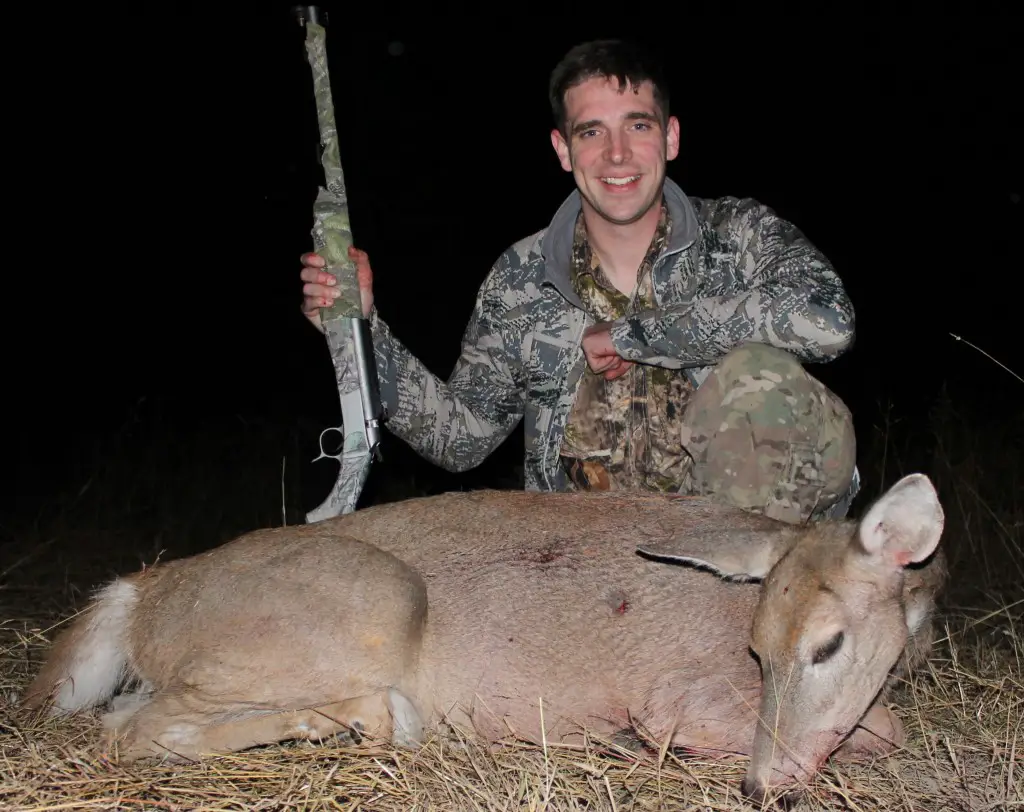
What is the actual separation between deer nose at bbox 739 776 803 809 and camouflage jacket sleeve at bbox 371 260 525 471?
95.7 inches

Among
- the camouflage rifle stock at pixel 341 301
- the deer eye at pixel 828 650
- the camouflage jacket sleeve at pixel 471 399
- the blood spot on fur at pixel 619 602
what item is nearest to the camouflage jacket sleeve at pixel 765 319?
the camouflage jacket sleeve at pixel 471 399

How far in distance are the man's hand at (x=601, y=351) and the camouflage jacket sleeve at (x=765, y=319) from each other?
4 cm

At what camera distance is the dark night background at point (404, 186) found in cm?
1335

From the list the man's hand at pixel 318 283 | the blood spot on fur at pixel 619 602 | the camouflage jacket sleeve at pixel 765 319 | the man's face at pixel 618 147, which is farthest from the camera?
the man's face at pixel 618 147

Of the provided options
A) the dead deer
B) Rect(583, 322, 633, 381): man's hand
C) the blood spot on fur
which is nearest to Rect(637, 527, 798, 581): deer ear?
the dead deer

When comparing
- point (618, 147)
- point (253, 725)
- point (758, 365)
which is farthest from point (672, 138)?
point (253, 725)

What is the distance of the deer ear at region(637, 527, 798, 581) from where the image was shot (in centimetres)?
319

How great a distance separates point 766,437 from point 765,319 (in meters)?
0.51

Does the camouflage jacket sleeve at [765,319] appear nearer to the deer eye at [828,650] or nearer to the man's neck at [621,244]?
the man's neck at [621,244]

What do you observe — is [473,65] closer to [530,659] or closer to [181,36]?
[181,36]

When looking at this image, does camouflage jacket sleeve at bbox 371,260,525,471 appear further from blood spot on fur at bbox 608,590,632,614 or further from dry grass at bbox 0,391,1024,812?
dry grass at bbox 0,391,1024,812

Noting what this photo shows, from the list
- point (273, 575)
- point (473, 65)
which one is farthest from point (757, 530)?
point (473, 65)

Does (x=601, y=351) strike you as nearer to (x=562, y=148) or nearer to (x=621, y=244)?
(x=621, y=244)

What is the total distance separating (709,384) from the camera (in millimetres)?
4137
